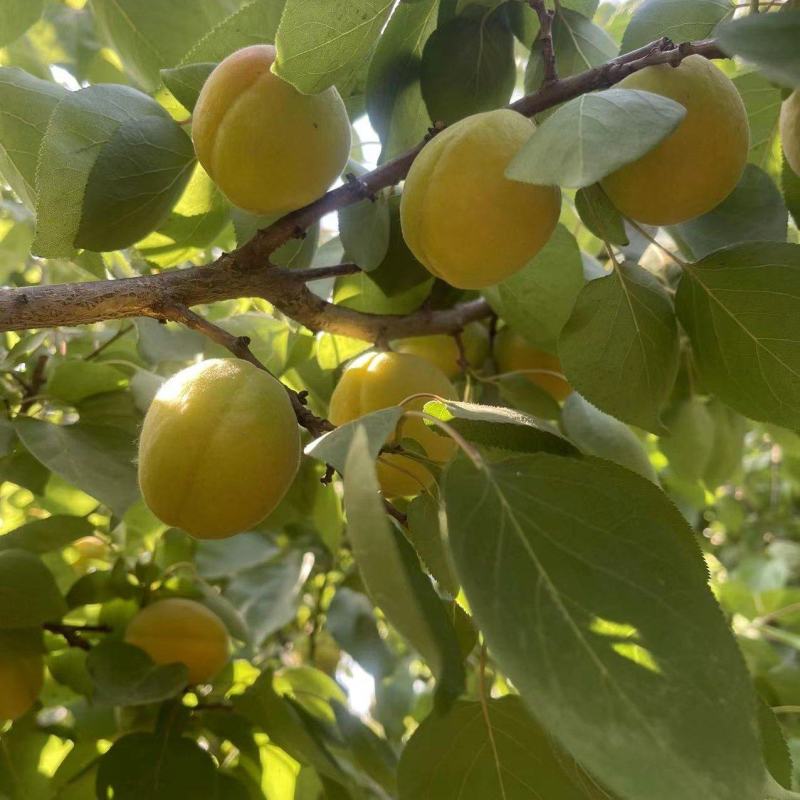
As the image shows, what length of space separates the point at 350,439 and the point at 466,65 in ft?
1.67

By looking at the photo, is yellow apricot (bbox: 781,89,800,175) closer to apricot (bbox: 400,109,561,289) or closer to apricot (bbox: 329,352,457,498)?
apricot (bbox: 400,109,561,289)

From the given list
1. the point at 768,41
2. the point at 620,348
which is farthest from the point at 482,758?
the point at 768,41

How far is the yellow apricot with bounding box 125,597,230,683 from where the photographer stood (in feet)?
3.52

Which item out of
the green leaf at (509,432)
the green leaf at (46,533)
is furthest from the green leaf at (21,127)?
the green leaf at (509,432)

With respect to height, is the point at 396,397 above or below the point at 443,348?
above

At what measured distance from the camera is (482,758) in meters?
0.74

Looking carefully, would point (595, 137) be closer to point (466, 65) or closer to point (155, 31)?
point (466, 65)

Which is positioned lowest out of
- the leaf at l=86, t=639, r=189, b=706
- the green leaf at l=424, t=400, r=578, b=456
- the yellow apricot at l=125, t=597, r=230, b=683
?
the yellow apricot at l=125, t=597, r=230, b=683

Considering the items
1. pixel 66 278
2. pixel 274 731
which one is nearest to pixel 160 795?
pixel 274 731

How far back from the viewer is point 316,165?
0.77 metres

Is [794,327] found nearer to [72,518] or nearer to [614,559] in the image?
[614,559]

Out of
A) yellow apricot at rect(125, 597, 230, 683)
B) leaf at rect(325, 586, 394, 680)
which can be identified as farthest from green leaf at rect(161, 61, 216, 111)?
leaf at rect(325, 586, 394, 680)

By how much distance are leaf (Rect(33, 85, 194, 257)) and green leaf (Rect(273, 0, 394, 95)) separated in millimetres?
226

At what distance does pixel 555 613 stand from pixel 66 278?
146cm
